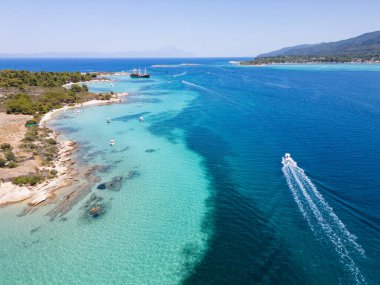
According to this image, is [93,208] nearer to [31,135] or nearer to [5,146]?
[5,146]

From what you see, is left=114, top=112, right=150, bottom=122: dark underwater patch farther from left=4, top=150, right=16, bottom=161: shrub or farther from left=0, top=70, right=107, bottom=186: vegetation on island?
left=4, top=150, right=16, bottom=161: shrub

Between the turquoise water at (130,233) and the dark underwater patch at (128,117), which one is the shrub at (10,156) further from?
the dark underwater patch at (128,117)

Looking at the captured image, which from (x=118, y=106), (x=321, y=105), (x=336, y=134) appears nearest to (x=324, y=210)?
(x=336, y=134)

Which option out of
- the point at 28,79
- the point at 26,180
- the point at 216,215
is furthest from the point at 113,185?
the point at 28,79

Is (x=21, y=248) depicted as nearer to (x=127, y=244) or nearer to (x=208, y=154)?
(x=127, y=244)

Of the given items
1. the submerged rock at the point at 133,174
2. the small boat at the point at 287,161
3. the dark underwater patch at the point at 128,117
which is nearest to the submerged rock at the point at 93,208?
the submerged rock at the point at 133,174

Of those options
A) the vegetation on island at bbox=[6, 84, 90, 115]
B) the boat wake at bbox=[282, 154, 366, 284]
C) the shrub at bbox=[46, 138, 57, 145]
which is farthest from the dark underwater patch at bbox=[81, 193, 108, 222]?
the vegetation on island at bbox=[6, 84, 90, 115]
